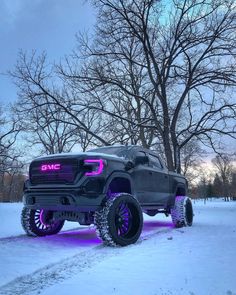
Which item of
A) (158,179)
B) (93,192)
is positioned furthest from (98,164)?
(158,179)

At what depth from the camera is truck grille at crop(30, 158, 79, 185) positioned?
7.88 metres

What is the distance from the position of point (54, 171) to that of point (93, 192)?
88 cm

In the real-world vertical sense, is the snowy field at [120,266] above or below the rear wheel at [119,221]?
below

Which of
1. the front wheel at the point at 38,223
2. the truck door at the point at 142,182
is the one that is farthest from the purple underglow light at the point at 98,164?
the front wheel at the point at 38,223

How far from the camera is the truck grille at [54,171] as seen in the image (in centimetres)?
788

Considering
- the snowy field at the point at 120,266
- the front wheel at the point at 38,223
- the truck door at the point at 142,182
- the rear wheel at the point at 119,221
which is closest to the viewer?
the snowy field at the point at 120,266

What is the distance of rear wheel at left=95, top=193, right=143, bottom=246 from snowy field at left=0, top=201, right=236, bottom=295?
216 mm

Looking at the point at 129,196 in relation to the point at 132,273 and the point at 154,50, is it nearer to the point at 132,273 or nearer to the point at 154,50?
the point at 132,273

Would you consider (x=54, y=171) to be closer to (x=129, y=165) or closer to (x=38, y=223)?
(x=129, y=165)

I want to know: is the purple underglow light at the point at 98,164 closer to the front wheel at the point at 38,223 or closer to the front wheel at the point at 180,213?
the front wheel at the point at 38,223

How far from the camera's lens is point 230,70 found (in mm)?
24125

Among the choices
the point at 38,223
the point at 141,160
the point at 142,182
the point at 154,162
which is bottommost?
the point at 38,223

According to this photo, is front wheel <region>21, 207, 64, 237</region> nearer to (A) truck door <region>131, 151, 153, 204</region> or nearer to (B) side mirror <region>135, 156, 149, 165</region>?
(A) truck door <region>131, 151, 153, 204</region>

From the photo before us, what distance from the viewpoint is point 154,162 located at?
1075cm
